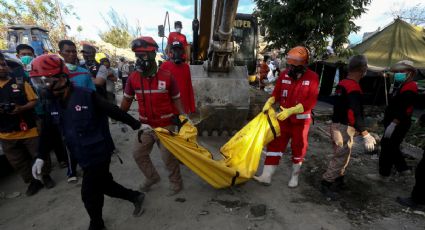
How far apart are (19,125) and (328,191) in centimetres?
401

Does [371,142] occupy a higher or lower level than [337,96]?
lower

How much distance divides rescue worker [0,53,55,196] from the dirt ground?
270 mm

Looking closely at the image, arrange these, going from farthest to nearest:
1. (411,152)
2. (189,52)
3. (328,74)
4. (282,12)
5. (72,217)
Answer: (328,74) < (282,12) < (189,52) < (411,152) < (72,217)

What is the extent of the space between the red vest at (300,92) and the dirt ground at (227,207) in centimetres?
100

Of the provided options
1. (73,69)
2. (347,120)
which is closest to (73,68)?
(73,69)

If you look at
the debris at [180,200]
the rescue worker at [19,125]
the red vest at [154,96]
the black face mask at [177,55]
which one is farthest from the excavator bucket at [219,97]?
the rescue worker at [19,125]

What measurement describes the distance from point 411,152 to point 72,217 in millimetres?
5429

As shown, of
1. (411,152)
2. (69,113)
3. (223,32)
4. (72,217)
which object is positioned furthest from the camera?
(411,152)

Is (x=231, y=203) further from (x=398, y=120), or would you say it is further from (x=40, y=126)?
(x=40, y=126)

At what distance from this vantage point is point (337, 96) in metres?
3.30

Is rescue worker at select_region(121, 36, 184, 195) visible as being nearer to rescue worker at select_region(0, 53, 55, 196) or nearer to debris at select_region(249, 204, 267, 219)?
debris at select_region(249, 204, 267, 219)

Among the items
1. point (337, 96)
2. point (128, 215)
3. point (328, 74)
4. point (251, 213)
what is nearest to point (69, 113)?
point (128, 215)

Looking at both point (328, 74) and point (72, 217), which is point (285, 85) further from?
point (328, 74)

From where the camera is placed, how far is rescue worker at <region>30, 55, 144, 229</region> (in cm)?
222
